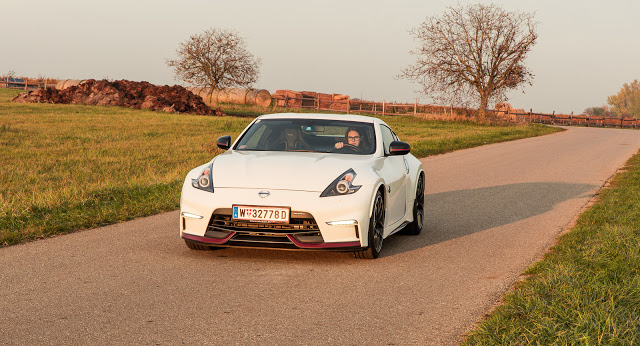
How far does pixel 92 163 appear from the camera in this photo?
17516 millimetres

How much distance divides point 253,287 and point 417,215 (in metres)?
3.35

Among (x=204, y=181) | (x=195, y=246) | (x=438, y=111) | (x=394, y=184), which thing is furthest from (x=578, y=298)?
(x=438, y=111)

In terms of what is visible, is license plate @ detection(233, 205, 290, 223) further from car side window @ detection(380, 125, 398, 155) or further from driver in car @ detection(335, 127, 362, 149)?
car side window @ detection(380, 125, 398, 155)

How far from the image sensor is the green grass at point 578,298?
4426 mm

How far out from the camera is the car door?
24.7ft

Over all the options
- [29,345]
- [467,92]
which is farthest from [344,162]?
[467,92]

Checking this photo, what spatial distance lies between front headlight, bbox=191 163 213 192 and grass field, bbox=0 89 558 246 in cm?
217

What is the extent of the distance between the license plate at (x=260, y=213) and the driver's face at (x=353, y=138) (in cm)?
174

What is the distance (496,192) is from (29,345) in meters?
10.1

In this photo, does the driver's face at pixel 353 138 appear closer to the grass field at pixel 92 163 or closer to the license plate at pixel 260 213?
the license plate at pixel 260 213

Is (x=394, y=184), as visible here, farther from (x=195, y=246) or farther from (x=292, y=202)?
(x=195, y=246)

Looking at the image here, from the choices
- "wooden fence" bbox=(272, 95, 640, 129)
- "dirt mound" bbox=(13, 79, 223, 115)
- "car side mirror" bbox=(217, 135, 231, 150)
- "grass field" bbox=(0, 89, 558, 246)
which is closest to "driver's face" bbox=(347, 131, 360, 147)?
"car side mirror" bbox=(217, 135, 231, 150)

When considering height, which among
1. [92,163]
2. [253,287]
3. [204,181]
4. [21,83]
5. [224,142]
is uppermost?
[224,142]

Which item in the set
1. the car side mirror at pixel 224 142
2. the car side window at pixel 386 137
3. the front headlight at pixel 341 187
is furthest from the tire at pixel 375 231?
the car side mirror at pixel 224 142
